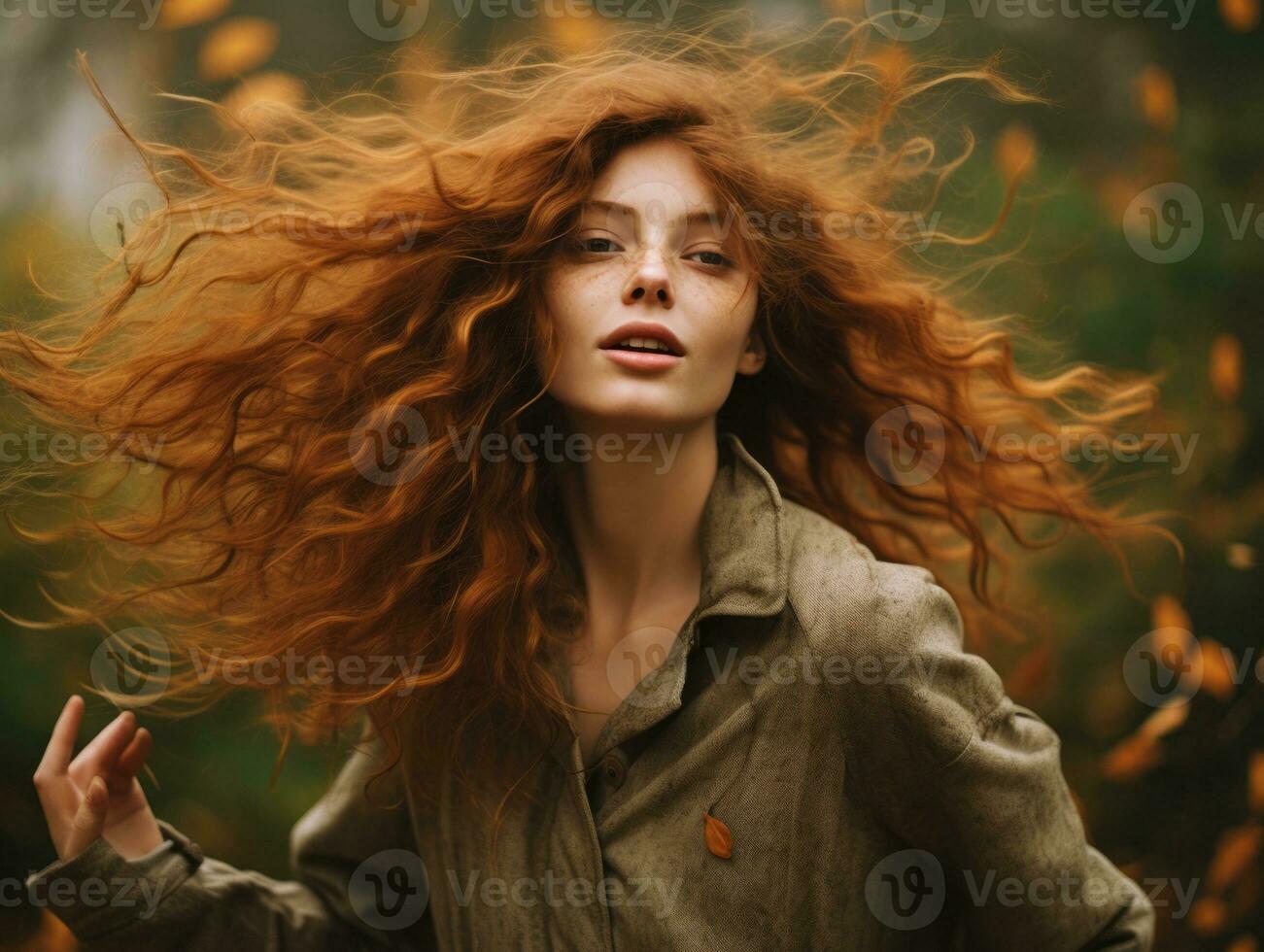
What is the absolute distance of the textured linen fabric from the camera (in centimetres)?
167

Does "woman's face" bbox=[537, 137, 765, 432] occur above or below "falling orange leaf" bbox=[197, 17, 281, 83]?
below

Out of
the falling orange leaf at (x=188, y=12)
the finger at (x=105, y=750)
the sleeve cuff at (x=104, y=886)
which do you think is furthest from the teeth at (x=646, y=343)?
the falling orange leaf at (x=188, y=12)

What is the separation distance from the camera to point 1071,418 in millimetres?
2855

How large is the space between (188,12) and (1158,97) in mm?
1888

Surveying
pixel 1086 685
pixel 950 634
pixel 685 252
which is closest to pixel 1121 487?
pixel 1086 685

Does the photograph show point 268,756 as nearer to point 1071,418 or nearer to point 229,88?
point 229,88

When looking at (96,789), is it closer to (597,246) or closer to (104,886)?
(104,886)

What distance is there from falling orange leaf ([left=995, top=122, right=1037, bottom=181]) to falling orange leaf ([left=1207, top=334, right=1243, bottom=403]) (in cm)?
52

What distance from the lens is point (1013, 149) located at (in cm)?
271

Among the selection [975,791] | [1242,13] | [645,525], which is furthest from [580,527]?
[1242,13]

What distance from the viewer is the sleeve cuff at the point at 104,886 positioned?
184 cm

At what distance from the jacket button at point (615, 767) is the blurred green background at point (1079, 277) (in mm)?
A: 1213

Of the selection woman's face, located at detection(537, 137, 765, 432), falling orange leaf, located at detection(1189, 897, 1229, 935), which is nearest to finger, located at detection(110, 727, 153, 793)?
woman's face, located at detection(537, 137, 765, 432)

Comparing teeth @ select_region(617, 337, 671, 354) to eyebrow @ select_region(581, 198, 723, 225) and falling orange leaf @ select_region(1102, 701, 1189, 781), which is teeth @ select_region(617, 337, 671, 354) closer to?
eyebrow @ select_region(581, 198, 723, 225)
